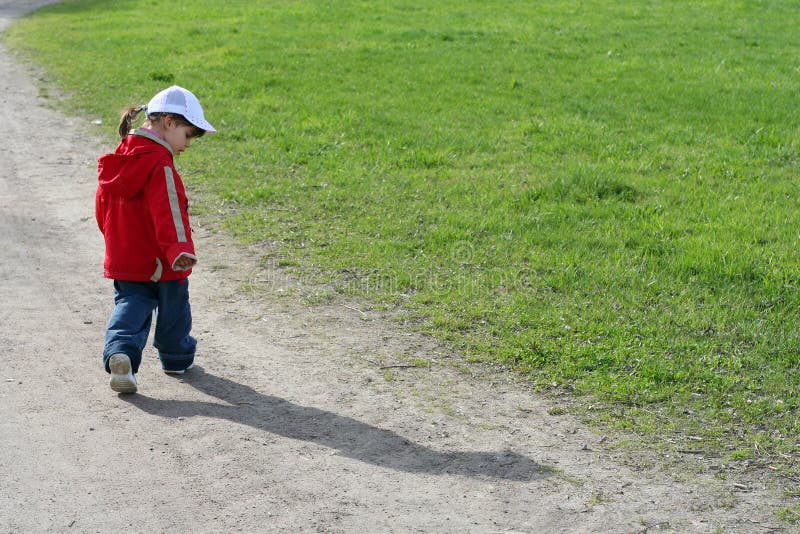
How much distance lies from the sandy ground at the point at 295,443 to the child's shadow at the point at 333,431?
1 cm

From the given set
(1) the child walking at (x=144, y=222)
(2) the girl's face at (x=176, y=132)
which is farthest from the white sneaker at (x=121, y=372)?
(2) the girl's face at (x=176, y=132)

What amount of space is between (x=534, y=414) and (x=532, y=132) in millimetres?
5609

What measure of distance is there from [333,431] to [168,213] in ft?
4.46

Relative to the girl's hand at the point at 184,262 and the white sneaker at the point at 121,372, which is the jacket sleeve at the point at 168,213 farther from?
the white sneaker at the point at 121,372

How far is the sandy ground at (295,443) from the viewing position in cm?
395

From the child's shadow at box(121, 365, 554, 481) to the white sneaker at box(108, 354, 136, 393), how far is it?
114 millimetres

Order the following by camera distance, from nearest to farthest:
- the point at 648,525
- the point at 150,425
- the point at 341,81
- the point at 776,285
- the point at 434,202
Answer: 1. the point at 648,525
2. the point at 150,425
3. the point at 776,285
4. the point at 434,202
5. the point at 341,81

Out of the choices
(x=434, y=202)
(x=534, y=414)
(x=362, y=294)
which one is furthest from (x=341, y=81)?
(x=534, y=414)

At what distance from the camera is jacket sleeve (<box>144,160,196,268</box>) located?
4.80 metres

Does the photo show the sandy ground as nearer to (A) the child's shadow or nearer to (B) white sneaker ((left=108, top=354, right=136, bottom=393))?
(A) the child's shadow

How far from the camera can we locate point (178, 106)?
488cm

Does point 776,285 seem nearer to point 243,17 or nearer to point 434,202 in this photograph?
point 434,202

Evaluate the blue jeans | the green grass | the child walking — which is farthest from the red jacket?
the green grass

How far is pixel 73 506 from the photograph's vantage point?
13.0 ft
